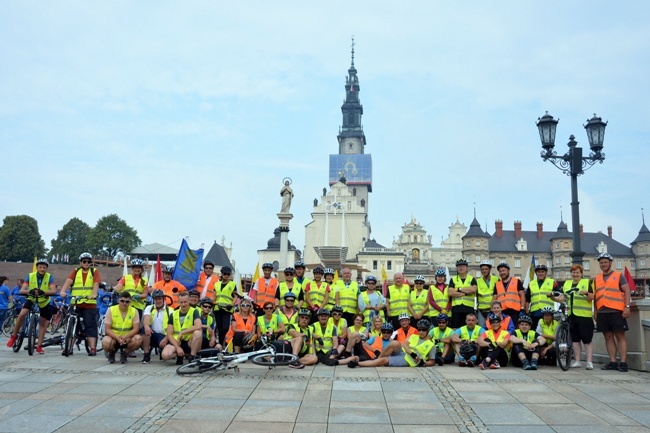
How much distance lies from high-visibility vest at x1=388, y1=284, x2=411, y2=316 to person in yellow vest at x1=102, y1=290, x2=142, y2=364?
488cm

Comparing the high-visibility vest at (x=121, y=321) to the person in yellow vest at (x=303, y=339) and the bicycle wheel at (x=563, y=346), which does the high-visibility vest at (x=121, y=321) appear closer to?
the person in yellow vest at (x=303, y=339)

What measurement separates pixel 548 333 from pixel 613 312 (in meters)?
1.10

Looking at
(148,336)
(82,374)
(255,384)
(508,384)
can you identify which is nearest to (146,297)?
(148,336)

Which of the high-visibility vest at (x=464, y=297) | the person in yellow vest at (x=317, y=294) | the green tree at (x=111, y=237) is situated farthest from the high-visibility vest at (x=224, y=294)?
the green tree at (x=111, y=237)

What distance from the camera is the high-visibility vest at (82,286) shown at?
10180 millimetres

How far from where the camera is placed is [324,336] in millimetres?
9875

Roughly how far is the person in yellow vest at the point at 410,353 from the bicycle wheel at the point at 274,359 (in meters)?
1.34

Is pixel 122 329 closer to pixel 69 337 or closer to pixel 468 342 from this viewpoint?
pixel 69 337

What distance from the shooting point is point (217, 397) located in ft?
21.6

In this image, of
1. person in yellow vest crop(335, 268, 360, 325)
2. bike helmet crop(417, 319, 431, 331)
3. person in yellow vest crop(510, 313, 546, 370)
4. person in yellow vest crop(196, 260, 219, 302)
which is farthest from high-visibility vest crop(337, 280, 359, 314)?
person in yellow vest crop(510, 313, 546, 370)

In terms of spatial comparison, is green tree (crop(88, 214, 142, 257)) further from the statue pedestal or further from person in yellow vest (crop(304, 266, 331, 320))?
person in yellow vest (crop(304, 266, 331, 320))

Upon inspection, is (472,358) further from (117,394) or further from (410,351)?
(117,394)

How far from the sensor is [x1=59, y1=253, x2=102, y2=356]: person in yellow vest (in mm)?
10188

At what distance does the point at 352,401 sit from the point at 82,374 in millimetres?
4100
